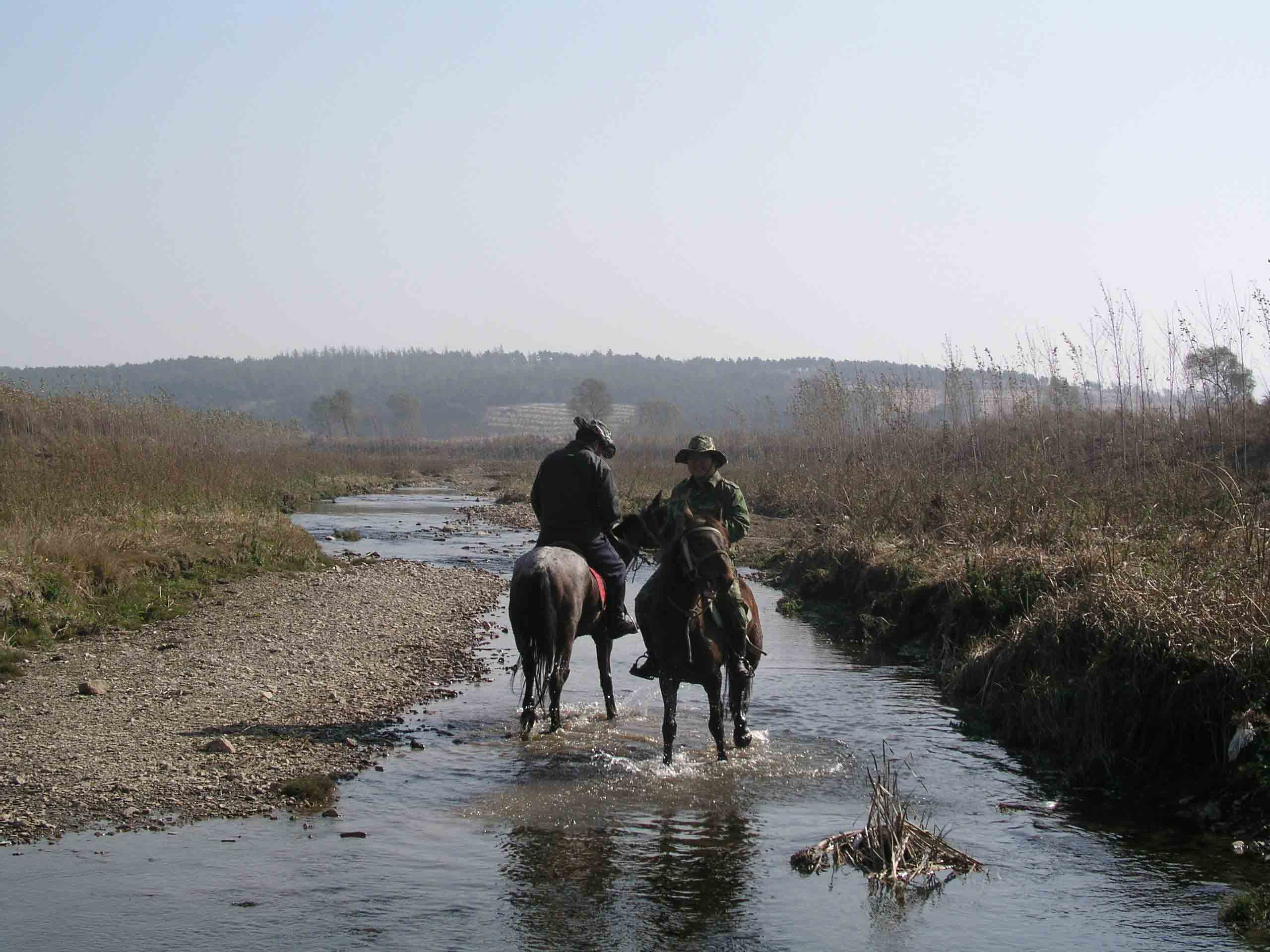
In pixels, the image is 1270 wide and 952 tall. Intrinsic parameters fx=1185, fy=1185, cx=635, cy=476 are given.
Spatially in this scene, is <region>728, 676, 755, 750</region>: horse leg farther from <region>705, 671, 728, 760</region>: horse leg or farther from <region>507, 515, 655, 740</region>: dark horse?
<region>507, 515, 655, 740</region>: dark horse

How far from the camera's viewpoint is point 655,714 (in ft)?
37.3

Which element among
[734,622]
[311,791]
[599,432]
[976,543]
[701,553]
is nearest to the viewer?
[311,791]

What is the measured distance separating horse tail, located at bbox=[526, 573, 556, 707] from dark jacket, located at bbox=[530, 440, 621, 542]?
3.37 ft

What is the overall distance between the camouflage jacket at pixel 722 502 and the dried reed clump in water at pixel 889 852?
9.51 feet

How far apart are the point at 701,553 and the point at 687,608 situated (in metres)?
0.45

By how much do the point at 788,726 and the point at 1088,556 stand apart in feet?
12.5

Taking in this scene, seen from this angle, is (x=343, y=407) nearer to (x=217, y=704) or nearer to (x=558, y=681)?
(x=217, y=704)

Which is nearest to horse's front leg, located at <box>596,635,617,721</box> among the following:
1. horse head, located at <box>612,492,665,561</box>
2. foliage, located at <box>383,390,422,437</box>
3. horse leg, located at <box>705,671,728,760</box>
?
horse head, located at <box>612,492,665,561</box>

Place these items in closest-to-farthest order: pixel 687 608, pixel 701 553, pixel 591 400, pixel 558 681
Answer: pixel 701 553 < pixel 687 608 < pixel 558 681 < pixel 591 400

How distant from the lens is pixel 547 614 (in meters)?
9.88

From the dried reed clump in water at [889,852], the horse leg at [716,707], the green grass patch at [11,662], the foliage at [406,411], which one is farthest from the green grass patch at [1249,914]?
the foliage at [406,411]

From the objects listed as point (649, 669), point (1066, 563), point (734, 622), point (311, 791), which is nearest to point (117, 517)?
point (311, 791)

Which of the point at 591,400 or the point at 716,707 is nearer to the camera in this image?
the point at 716,707

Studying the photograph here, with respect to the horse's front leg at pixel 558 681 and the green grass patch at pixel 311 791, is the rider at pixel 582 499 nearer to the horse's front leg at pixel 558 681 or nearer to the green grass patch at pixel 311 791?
the horse's front leg at pixel 558 681
